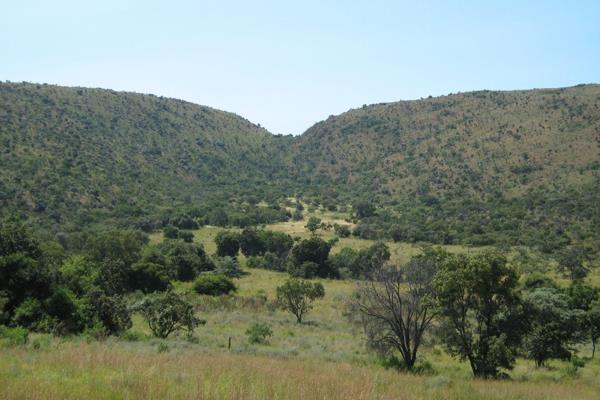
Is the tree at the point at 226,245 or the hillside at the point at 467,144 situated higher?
the hillside at the point at 467,144

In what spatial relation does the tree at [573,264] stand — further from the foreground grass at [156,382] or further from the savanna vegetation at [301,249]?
the foreground grass at [156,382]

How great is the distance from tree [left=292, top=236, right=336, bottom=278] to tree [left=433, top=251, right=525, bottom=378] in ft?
131

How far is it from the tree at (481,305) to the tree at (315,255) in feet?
131

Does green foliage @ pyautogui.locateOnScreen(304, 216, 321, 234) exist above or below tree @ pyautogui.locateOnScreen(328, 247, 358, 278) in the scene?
above

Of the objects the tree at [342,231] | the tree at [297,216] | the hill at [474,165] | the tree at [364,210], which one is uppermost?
the hill at [474,165]

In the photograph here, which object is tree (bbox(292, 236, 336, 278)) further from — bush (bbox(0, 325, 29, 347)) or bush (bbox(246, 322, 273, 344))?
bush (bbox(0, 325, 29, 347))

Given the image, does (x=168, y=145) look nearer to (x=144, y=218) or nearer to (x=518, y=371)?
(x=144, y=218)

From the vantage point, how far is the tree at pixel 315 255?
58.9m

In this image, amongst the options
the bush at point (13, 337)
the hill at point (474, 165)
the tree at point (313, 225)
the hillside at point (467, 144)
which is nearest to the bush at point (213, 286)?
the bush at point (13, 337)

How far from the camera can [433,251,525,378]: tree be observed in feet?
59.8

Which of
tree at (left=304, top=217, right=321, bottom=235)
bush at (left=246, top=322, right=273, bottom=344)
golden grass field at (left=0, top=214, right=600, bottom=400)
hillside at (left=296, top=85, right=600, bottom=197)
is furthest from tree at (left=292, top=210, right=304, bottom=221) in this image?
golden grass field at (left=0, top=214, right=600, bottom=400)

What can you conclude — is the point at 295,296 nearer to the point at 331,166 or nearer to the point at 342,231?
the point at 342,231

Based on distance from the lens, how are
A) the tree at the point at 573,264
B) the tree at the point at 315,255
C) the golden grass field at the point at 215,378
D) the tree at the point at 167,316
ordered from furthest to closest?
1. the tree at the point at 315,255
2. the tree at the point at 573,264
3. the tree at the point at 167,316
4. the golden grass field at the point at 215,378

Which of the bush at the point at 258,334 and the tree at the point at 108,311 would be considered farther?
the bush at the point at 258,334
